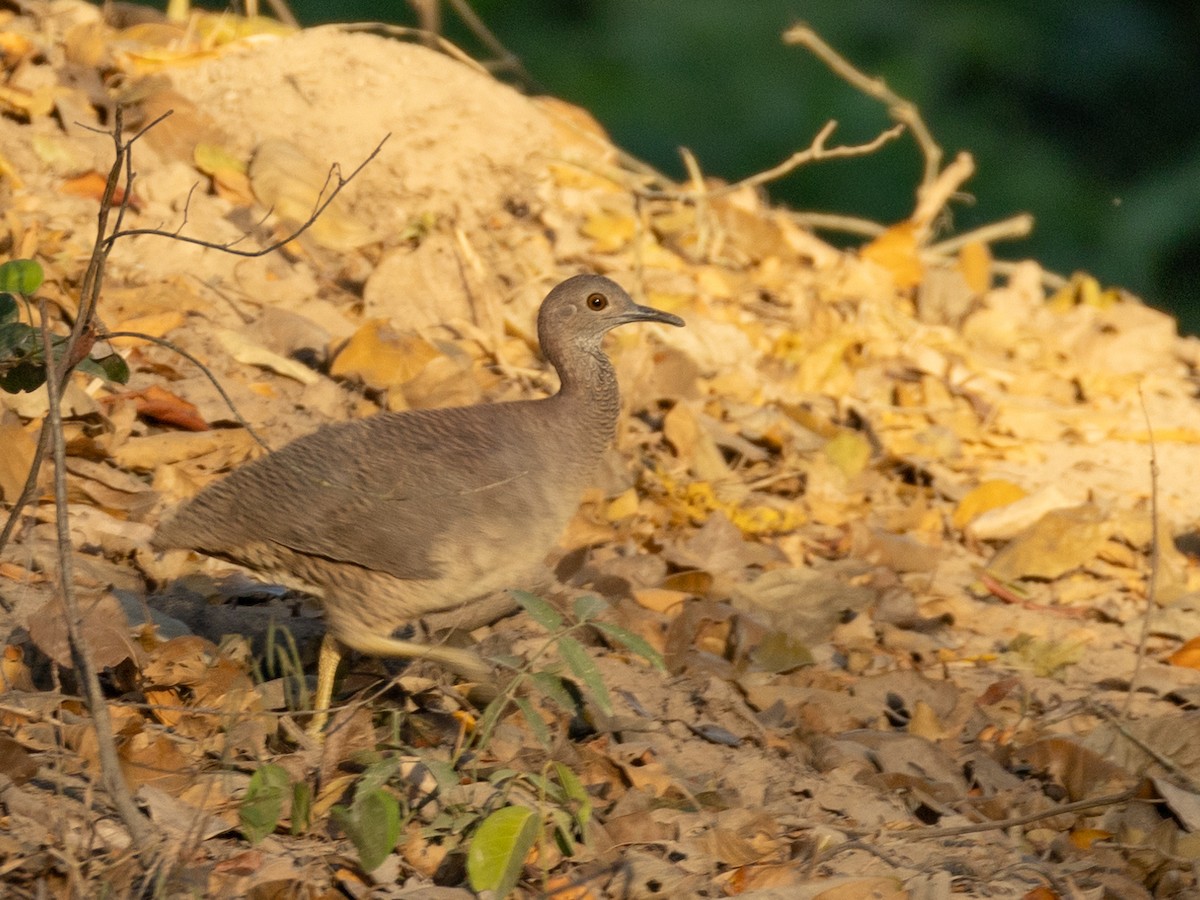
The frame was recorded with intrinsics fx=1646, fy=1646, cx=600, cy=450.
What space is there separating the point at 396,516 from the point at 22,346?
33.2 inches

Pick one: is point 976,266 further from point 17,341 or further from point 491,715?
point 17,341

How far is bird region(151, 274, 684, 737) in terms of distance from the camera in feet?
11.7

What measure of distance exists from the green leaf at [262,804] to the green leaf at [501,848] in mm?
372

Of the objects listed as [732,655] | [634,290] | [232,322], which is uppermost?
[634,290]

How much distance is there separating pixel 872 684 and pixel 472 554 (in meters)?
1.44

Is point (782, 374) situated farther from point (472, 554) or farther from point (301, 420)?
point (472, 554)

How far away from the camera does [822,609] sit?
4871 mm

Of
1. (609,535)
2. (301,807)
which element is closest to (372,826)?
(301,807)

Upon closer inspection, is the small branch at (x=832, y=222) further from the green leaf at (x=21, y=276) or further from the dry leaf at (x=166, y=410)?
the green leaf at (x=21, y=276)

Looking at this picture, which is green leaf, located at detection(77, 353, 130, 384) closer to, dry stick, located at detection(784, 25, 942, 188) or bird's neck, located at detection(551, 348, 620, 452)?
bird's neck, located at detection(551, 348, 620, 452)

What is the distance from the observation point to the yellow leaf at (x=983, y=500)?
578 cm

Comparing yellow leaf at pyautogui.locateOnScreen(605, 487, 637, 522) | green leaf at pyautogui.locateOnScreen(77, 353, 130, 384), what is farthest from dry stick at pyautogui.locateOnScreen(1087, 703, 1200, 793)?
green leaf at pyautogui.locateOnScreen(77, 353, 130, 384)

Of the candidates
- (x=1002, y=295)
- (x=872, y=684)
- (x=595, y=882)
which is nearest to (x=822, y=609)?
(x=872, y=684)

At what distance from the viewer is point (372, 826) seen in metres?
3.01
